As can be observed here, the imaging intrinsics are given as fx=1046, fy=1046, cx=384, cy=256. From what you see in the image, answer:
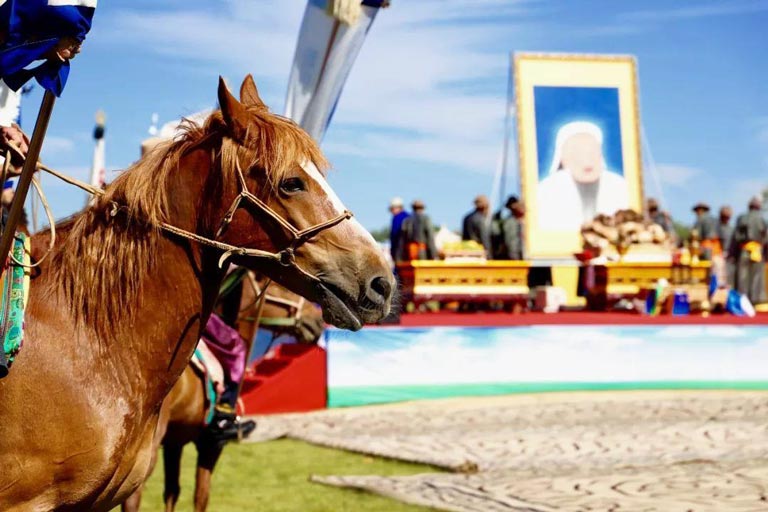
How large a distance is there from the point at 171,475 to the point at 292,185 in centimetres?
432

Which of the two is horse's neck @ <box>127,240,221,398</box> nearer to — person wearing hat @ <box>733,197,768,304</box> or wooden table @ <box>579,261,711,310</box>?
wooden table @ <box>579,261,711,310</box>

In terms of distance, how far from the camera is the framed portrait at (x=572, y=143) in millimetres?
23719

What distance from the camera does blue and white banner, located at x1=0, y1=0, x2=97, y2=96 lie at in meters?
3.43

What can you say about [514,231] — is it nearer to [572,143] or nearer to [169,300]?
[572,143]

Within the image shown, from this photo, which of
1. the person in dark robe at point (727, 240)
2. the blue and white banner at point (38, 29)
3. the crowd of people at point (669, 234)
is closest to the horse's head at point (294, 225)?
the blue and white banner at point (38, 29)

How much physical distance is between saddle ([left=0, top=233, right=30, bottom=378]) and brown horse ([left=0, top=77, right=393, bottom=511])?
0.23 ft

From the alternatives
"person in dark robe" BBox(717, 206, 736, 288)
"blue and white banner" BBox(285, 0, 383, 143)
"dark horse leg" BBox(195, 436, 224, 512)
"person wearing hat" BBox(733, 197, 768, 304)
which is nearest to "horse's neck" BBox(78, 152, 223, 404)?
"dark horse leg" BBox(195, 436, 224, 512)

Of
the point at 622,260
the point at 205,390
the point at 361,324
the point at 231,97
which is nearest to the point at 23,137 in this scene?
the point at 231,97

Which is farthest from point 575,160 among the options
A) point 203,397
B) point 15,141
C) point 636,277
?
point 15,141

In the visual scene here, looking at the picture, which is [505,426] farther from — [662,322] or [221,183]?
[221,183]

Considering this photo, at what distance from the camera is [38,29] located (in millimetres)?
3463

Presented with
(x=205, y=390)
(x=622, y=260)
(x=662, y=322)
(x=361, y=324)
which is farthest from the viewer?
(x=622, y=260)

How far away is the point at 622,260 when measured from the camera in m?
21.0

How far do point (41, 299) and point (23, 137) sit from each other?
2.71 ft
